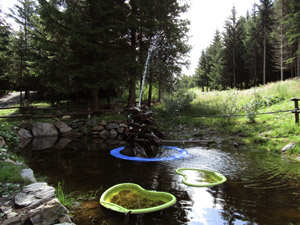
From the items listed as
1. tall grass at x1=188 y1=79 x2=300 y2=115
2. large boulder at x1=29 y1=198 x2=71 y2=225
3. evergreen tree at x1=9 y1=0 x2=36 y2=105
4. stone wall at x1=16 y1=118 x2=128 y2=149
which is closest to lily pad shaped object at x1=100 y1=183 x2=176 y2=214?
large boulder at x1=29 y1=198 x2=71 y2=225

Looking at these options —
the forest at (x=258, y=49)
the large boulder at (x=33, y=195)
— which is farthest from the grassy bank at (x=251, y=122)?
the forest at (x=258, y=49)

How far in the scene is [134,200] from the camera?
11.6ft

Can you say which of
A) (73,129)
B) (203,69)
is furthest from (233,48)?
(73,129)

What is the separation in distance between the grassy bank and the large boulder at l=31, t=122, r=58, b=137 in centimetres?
690

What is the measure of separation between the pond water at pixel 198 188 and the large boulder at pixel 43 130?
4.52 metres

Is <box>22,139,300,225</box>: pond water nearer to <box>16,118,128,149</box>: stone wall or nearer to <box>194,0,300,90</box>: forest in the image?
<box>16,118,128,149</box>: stone wall

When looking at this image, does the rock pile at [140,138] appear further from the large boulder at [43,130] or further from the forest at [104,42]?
the large boulder at [43,130]

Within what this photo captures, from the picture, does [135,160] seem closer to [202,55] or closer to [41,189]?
[41,189]

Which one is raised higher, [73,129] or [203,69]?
[203,69]

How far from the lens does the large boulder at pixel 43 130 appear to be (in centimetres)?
1175

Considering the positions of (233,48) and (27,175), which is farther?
(233,48)

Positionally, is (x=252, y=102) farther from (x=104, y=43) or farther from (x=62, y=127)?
(x=62, y=127)

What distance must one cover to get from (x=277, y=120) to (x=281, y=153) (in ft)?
8.78

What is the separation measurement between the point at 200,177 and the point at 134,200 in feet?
6.39
